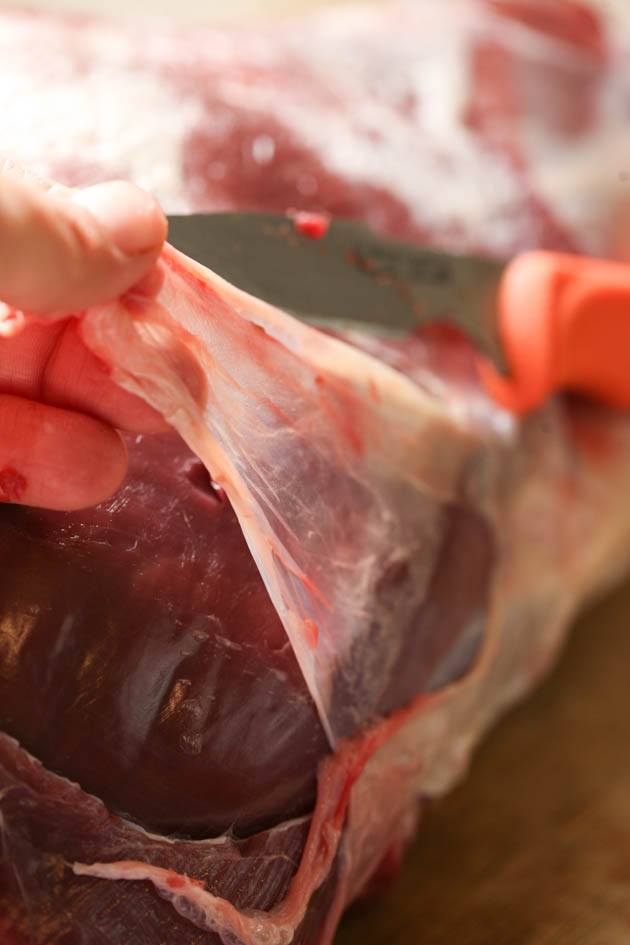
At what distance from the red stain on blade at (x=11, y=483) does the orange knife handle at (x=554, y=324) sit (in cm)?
47

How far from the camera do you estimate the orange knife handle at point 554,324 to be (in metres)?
0.92

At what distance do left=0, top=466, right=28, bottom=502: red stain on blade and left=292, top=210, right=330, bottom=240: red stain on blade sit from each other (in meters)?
0.33

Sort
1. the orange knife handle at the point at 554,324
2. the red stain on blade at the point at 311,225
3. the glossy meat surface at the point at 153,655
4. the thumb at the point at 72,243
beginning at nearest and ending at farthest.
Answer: the thumb at the point at 72,243 → the glossy meat surface at the point at 153,655 → the red stain on blade at the point at 311,225 → the orange knife handle at the point at 554,324

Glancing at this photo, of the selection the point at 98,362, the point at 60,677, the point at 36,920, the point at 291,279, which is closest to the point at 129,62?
the point at 291,279

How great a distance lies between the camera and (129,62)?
0.85m

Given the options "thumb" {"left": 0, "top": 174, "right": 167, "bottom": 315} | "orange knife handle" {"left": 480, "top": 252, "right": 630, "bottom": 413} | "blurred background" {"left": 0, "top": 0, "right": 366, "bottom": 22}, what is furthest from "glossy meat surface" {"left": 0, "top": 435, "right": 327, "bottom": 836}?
"blurred background" {"left": 0, "top": 0, "right": 366, "bottom": 22}

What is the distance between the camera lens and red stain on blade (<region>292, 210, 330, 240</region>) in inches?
31.2

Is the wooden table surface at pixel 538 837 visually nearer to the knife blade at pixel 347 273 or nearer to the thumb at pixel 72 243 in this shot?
the knife blade at pixel 347 273

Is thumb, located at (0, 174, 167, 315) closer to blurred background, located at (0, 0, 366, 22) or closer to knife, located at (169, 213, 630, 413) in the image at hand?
knife, located at (169, 213, 630, 413)

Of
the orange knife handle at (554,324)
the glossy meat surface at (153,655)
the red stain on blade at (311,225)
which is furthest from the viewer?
the orange knife handle at (554,324)

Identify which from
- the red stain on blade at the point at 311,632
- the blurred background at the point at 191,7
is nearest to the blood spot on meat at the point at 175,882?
the red stain on blade at the point at 311,632

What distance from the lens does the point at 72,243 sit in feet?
1.52

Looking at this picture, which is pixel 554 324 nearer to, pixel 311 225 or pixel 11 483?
pixel 311 225

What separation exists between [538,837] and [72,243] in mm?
725
